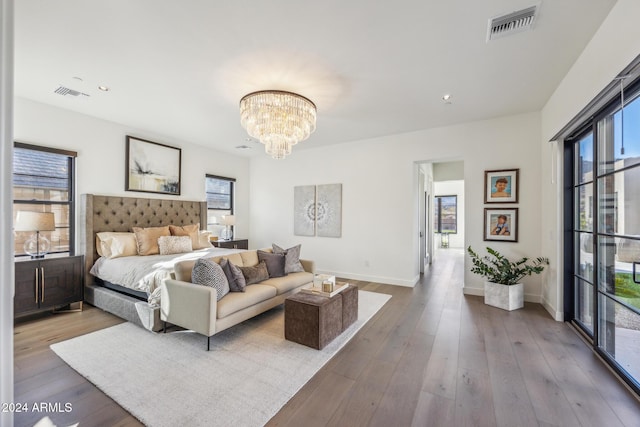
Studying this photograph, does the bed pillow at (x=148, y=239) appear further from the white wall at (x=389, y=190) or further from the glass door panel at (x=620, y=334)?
the glass door panel at (x=620, y=334)

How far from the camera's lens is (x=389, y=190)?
5137mm

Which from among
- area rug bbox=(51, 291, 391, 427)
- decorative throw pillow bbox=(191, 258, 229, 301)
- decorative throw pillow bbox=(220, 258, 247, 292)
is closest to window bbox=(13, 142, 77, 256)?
area rug bbox=(51, 291, 391, 427)

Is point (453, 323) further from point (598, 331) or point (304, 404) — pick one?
point (304, 404)

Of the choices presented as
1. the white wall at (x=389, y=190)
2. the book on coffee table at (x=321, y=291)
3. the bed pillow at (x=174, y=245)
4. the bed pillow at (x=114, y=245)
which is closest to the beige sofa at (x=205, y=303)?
the book on coffee table at (x=321, y=291)

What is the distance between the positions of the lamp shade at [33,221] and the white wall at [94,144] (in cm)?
84

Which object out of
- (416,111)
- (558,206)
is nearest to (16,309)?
(416,111)

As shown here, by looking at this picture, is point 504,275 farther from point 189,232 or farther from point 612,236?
point 189,232

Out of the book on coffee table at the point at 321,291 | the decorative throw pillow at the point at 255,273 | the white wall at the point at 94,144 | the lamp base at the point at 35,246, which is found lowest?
the book on coffee table at the point at 321,291

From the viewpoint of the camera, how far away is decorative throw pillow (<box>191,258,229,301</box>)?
2734 mm

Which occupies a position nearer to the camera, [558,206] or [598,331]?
[598,331]

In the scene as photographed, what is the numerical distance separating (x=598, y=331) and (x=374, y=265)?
3.18 metres

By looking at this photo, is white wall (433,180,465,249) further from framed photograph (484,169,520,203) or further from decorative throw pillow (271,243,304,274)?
decorative throw pillow (271,243,304,274)

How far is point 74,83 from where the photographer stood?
3168 mm

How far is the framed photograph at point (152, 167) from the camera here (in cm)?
467
